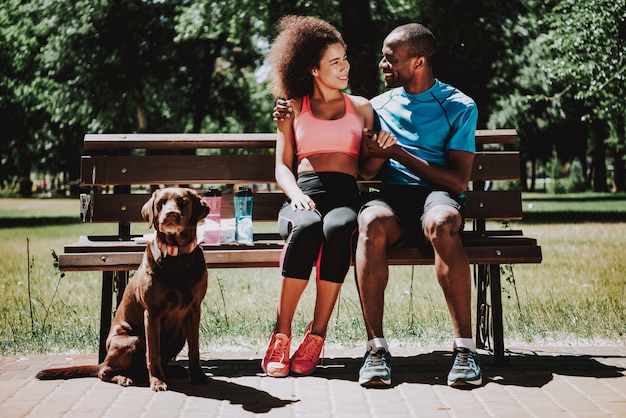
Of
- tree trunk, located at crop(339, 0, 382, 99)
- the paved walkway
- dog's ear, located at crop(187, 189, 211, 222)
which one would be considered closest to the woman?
the paved walkway

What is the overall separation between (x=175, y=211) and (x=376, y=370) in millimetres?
1392

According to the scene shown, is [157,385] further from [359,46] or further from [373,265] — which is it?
[359,46]

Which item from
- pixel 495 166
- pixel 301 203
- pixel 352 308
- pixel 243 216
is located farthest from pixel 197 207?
pixel 352 308

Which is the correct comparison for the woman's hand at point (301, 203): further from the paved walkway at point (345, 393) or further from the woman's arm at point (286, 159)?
the paved walkway at point (345, 393)

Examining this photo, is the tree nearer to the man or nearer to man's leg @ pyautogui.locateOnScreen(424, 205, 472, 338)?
the man

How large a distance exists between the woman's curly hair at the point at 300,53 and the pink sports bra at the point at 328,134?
0.81ft

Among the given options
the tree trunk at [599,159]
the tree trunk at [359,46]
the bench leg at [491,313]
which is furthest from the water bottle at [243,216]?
the tree trunk at [599,159]

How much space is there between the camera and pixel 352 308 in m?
6.96

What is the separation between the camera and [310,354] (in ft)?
15.4

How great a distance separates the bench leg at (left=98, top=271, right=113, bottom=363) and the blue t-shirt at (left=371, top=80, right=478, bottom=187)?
6.06 feet

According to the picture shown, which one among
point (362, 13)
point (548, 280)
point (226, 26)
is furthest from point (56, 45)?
point (548, 280)

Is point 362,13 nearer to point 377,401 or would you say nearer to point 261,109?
point 377,401

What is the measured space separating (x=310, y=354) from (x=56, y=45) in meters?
20.1

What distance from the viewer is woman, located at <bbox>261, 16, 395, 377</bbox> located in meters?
4.61
